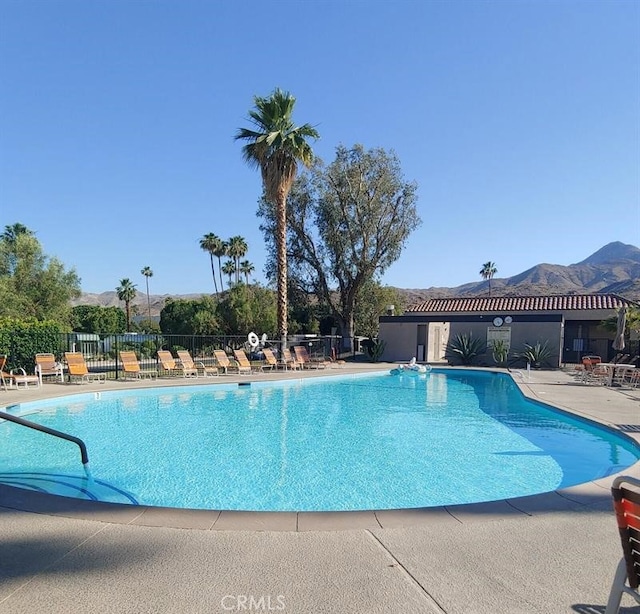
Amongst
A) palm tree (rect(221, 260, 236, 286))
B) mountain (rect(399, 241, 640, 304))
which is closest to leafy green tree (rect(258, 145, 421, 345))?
palm tree (rect(221, 260, 236, 286))

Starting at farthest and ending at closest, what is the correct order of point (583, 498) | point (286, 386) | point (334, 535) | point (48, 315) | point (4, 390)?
point (48, 315), point (286, 386), point (4, 390), point (583, 498), point (334, 535)

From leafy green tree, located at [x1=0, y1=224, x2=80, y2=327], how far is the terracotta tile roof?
20.4 metres

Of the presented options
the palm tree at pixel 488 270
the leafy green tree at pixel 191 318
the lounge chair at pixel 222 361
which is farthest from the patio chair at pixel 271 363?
the palm tree at pixel 488 270

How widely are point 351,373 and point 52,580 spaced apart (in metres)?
16.7

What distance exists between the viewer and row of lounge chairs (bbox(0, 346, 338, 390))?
13.1m

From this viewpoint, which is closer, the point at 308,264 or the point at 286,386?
the point at 286,386

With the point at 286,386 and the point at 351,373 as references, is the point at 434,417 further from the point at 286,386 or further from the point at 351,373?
the point at 351,373

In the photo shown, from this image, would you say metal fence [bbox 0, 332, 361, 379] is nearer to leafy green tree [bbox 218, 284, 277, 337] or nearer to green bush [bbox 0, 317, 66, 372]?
green bush [bbox 0, 317, 66, 372]

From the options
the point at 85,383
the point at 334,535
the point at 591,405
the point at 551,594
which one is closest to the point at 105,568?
the point at 334,535

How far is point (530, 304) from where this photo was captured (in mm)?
27656

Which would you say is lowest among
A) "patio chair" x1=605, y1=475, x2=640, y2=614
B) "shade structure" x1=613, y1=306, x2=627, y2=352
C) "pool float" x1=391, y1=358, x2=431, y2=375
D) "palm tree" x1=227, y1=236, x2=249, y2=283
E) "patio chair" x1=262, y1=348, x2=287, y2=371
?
"pool float" x1=391, y1=358, x2=431, y2=375

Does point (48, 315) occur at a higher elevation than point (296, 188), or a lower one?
lower

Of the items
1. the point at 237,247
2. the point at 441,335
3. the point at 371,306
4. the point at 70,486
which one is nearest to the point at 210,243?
the point at 237,247

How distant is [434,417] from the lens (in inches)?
418
